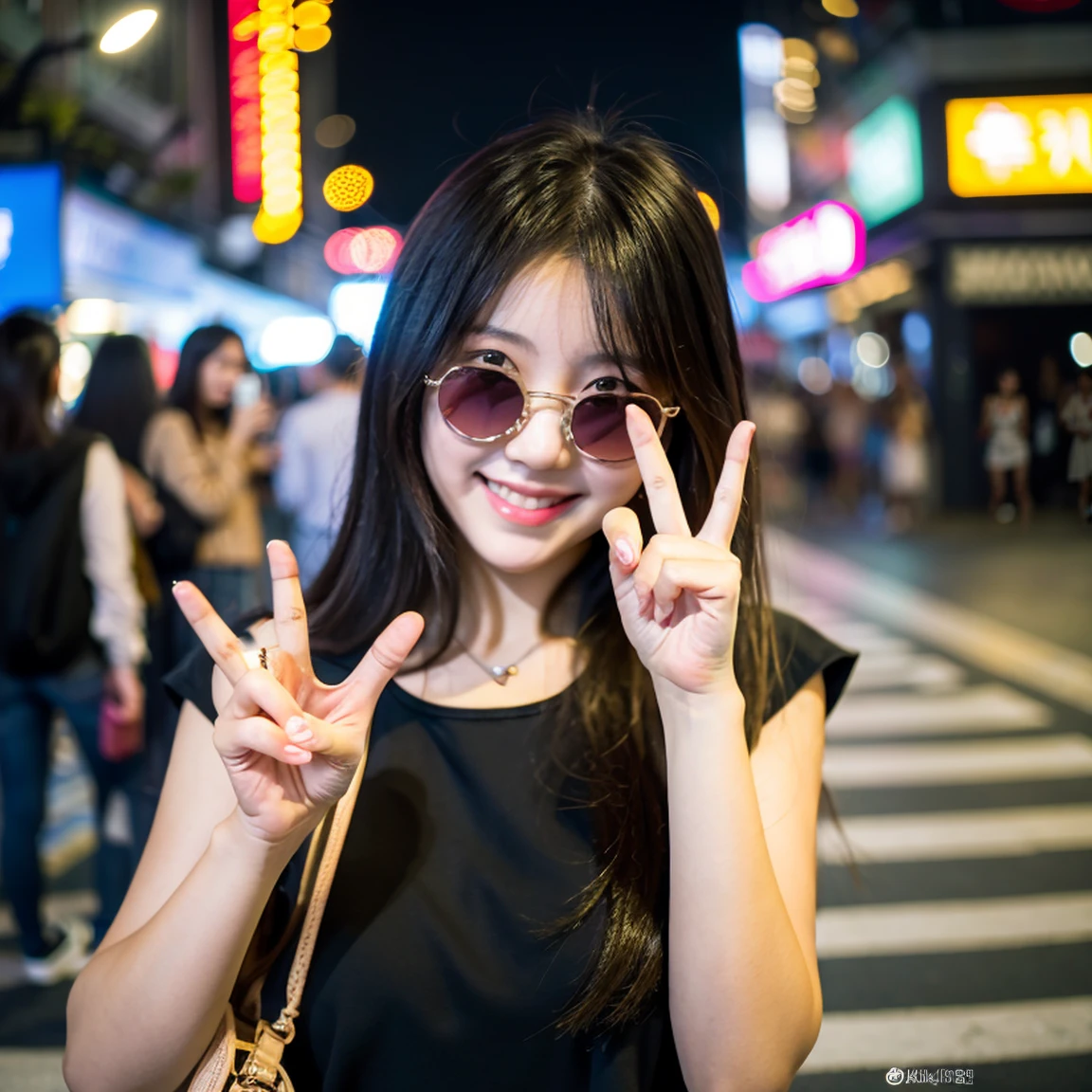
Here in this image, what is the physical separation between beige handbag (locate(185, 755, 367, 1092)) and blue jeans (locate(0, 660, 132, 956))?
2408 millimetres

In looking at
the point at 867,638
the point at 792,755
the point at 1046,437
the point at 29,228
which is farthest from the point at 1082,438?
the point at 867,638

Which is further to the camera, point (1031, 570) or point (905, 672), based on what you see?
point (905, 672)

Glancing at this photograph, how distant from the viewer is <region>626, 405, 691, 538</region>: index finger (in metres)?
1.32

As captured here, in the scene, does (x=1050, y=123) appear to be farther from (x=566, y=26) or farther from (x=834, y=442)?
(x=834, y=442)

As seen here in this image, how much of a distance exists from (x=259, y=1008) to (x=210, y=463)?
3.39m

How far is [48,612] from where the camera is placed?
3.49 meters

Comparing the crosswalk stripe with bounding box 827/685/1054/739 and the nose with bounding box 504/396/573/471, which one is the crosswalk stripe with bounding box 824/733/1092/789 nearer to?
the crosswalk stripe with bounding box 827/685/1054/739

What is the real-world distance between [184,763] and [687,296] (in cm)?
96

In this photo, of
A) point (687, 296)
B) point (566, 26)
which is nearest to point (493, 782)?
point (687, 296)

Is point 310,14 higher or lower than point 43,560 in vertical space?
higher

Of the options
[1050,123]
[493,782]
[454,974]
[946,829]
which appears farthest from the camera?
[946,829]

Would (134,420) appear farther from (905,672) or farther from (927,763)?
(905,672)

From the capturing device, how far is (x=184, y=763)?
1462 millimetres

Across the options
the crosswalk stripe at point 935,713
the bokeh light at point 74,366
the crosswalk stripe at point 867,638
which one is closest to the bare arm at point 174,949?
the crosswalk stripe at point 935,713
